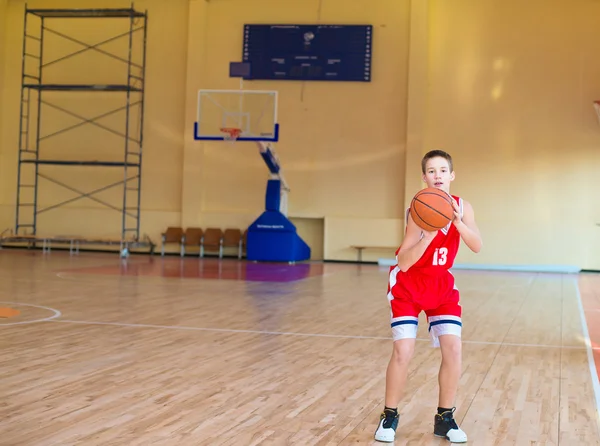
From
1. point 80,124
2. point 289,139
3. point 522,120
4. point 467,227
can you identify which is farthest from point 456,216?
point 80,124

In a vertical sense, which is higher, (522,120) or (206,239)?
(522,120)

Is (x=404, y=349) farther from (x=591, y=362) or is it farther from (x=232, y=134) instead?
(x=232, y=134)

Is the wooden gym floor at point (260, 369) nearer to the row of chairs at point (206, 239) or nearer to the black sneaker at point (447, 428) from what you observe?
the black sneaker at point (447, 428)

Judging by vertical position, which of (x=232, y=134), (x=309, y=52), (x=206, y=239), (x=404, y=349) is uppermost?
(x=309, y=52)

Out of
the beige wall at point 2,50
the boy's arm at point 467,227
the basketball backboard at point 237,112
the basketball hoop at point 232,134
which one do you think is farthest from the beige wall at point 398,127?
the boy's arm at point 467,227

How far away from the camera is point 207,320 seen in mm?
7898

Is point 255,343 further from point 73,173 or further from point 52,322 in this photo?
point 73,173

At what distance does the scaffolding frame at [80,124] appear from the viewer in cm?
1983

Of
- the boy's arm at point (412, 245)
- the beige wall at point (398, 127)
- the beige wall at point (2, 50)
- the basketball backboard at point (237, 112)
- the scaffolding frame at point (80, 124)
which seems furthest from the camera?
the beige wall at point (2, 50)

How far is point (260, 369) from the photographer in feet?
17.6

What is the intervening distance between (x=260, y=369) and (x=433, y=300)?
77.5 inches

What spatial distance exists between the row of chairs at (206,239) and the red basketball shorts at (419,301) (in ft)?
51.5

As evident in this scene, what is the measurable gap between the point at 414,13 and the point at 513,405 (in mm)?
15573

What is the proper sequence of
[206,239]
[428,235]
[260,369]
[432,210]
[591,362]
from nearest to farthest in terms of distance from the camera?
[432,210]
[428,235]
[260,369]
[591,362]
[206,239]
